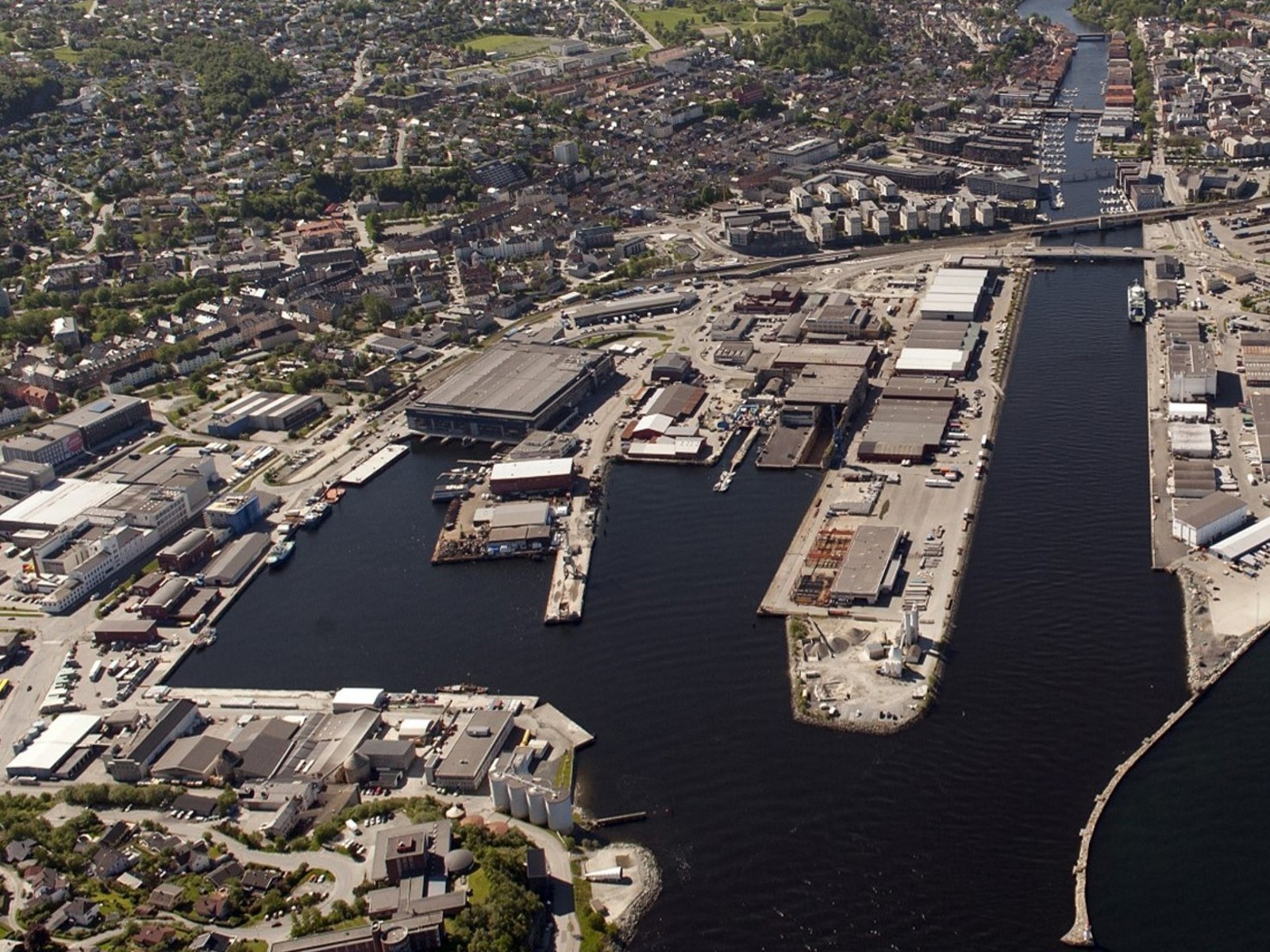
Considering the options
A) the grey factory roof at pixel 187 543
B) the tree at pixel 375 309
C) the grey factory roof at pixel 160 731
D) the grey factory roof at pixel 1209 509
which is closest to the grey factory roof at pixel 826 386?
the grey factory roof at pixel 1209 509

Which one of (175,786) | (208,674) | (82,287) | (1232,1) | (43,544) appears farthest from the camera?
(1232,1)

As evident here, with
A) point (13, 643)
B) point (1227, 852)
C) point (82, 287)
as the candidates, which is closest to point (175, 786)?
point (13, 643)

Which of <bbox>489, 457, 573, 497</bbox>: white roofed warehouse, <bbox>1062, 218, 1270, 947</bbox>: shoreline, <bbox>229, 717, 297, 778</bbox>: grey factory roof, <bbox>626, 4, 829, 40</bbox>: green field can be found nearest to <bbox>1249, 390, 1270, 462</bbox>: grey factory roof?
<bbox>1062, 218, 1270, 947</bbox>: shoreline

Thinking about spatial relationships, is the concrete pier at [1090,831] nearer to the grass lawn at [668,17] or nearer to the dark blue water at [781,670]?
the dark blue water at [781,670]

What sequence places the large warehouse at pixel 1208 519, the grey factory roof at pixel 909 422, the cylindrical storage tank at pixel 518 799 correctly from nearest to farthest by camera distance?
the cylindrical storage tank at pixel 518 799
the large warehouse at pixel 1208 519
the grey factory roof at pixel 909 422

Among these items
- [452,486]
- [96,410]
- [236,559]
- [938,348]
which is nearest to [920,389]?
[938,348]

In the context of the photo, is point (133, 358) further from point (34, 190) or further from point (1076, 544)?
point (1076, 544)

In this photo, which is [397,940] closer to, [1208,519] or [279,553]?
[279,553]
